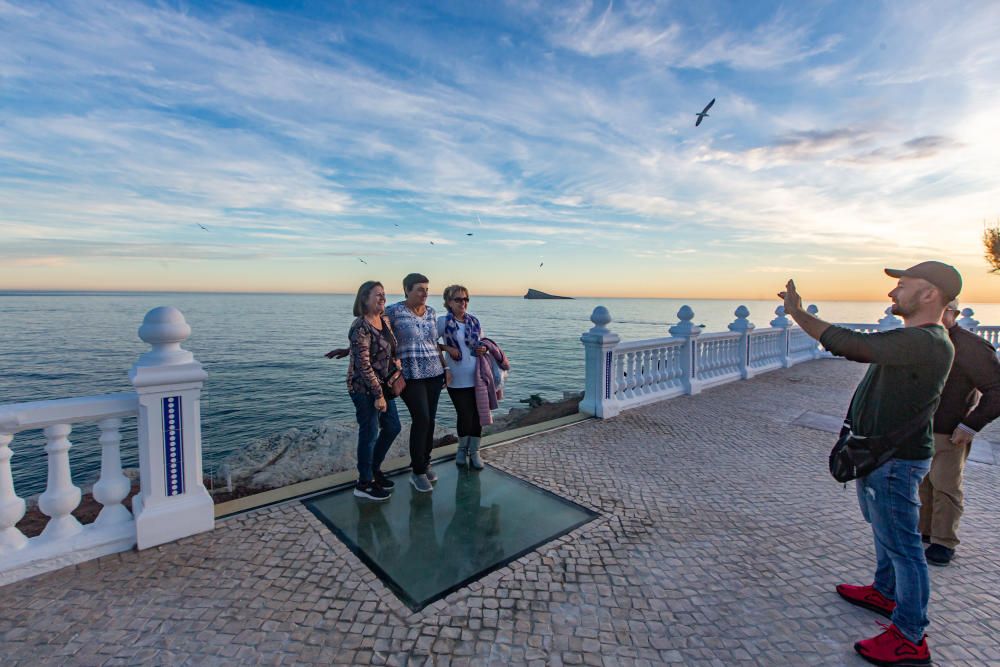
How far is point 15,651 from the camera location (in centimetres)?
228

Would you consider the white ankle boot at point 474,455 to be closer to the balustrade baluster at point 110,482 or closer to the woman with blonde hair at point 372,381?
the woman with blonde hair at point 372,381

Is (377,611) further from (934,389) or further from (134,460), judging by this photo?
(134,460)

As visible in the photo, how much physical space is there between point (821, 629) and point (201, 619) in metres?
3.25

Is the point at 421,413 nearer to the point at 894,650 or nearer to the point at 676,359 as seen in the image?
the point at 894,650

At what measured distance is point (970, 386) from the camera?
2.96 metres

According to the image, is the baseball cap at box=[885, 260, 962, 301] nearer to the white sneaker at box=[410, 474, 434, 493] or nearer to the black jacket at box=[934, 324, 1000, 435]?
the black jacket at box=[934, 324, 1000, 435]

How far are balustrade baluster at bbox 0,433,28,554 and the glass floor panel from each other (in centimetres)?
171

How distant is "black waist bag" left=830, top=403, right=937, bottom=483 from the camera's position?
7.06ft

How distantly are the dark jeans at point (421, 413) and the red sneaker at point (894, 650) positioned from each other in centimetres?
302

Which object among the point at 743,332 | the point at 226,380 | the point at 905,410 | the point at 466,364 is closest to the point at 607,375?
the point at 466,364

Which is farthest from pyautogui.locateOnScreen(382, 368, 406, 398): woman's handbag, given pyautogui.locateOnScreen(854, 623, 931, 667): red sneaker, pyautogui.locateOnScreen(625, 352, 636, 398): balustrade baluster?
pyautogui.locateOnScreen(625, 352, 636, 398): balustrade baluster

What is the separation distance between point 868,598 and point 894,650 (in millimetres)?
448

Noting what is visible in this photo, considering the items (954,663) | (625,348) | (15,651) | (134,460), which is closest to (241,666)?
(15,651)

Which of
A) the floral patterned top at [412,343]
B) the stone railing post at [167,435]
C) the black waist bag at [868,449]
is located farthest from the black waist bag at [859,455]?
the stone railing post at [167,435]
